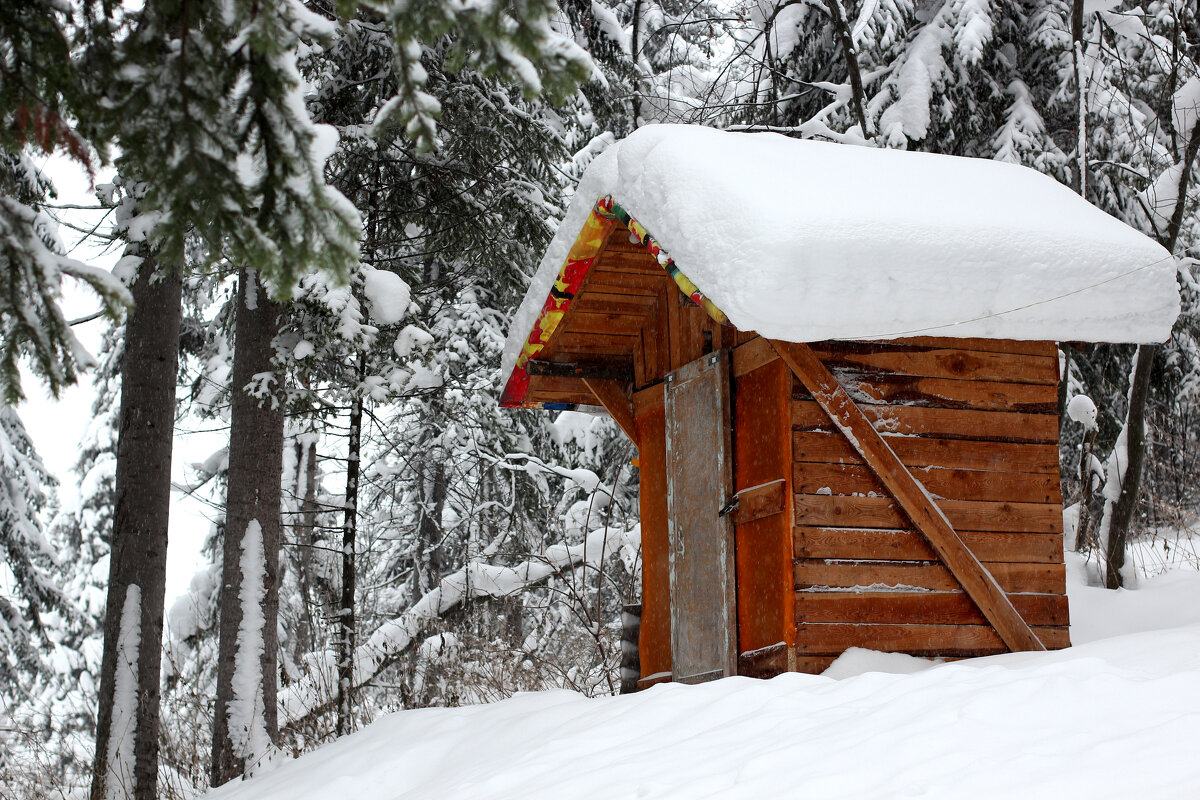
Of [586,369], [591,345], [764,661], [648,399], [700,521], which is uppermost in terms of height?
[591,345]

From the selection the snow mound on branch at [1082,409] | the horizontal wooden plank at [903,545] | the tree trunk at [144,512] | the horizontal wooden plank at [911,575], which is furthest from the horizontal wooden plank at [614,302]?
the snow mound on branch at [1082,409]

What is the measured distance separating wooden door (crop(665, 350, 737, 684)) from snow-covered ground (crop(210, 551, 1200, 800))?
96 cm

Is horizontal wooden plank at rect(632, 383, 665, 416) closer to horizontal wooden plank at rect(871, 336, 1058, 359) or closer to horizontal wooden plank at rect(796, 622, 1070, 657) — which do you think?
horizontal wooden plank at rect(871, 336, 1058, 359)

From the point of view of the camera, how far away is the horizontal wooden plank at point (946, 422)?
5.73 meters

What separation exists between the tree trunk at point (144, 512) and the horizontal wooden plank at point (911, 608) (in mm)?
4712

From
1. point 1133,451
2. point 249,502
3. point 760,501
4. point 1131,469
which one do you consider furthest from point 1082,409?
point 249,502

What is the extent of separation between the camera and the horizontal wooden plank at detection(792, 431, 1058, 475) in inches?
224

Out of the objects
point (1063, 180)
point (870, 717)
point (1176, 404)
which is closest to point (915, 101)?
point (1063, 180)

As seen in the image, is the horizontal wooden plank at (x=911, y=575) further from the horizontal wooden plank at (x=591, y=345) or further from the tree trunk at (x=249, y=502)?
the tree trunk at (x=249, y=502)

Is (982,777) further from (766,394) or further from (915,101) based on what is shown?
(915,101)

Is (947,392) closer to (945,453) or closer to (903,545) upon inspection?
(945,453)

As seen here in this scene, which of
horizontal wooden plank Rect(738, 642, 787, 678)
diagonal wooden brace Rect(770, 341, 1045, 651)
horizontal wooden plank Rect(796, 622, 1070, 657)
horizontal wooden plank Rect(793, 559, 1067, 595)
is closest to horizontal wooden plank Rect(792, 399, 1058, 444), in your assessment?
diagonal wooden brace Rect(770, 341, 1045, 651)

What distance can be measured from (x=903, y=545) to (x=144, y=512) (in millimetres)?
5280

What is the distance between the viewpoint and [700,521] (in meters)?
6.61
